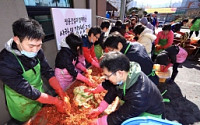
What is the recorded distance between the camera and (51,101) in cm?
142

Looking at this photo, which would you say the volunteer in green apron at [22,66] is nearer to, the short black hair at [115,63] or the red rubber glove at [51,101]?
the red rubber glove at [51,101]

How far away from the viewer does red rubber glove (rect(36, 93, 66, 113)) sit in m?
1.37

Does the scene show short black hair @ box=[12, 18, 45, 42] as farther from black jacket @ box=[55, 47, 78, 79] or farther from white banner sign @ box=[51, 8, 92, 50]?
white banner sign @ box=[51, 8, 92, 50]

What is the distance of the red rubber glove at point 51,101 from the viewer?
1369 mm

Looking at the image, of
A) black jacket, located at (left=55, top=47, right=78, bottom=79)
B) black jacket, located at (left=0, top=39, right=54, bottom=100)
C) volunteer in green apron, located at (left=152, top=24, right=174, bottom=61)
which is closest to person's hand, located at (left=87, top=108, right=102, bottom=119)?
black jacket, located at (left=0, top=39, right=54, bottom=100)

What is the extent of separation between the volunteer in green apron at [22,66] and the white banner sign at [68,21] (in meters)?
1.12

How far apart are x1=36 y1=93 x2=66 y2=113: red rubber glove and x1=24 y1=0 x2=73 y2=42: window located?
6.66 ft

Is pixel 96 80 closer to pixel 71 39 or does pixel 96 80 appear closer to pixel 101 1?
pixel 71 39

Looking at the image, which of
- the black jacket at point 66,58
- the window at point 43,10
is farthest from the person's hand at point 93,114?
the window at point 43,10

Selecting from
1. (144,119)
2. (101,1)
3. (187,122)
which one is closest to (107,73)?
(144,119)

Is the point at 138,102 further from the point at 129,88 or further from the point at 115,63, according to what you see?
the point at 115,63

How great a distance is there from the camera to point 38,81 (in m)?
1.65

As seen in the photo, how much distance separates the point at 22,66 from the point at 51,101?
0.55m

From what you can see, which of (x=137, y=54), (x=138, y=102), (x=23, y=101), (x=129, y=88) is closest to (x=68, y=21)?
(x=137, y=54)
